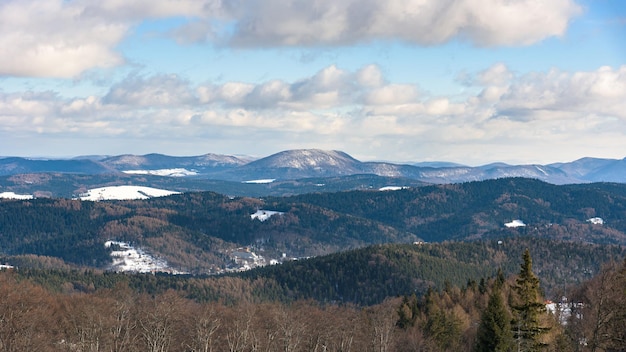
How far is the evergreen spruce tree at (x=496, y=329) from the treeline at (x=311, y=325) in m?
0.11

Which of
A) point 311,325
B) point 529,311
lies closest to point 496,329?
Result: point 529,311

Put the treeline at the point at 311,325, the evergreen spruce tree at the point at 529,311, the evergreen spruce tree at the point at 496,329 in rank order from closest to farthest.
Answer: the evergreen spruce tree at the point at 529,311
the treeline at the point at 311,325
the evergreen spruce tree at the point at 496,329

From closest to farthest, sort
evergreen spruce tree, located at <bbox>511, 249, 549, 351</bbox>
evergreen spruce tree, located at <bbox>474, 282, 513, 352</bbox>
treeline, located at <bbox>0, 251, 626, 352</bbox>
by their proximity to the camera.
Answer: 1. evergreen spruce tree, located at <bbox>511, 249, 549, 351</bbox>
2. treeline, located at <bbox>0, 251, 626, 352</bbox>
3. evergreen spruce tree, located at <bbox>474, 282, 513, 352</bbox>

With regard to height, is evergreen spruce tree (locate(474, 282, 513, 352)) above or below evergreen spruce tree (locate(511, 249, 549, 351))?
below

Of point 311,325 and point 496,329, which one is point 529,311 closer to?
point 496,329

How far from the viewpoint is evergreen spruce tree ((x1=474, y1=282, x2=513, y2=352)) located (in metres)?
64.7

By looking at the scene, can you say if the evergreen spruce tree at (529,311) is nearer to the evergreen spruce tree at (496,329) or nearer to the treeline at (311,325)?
the treeline at (311,325)

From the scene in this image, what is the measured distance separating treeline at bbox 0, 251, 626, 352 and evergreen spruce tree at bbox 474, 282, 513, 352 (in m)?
0.11

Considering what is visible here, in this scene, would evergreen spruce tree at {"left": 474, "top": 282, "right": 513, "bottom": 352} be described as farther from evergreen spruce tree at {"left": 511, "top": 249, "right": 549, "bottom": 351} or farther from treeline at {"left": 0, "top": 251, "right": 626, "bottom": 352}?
evergreen spruce tree at {"left": 511, "top": 249, "right": 549, "bottom": 351}

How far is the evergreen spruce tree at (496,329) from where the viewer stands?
212 feet

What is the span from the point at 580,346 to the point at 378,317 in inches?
1532

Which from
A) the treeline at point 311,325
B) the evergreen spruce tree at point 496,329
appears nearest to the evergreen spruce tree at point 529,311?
the treeline at point 311,325

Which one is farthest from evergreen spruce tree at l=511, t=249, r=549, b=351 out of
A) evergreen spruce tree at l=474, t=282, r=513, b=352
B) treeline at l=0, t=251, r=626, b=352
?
evergreen spruce tree at l=474, t=282, r=513, b=352

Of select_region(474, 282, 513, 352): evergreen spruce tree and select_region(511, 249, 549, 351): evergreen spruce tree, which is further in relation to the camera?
select_region(474, 282, 513, 352): evergreen spruce tree
